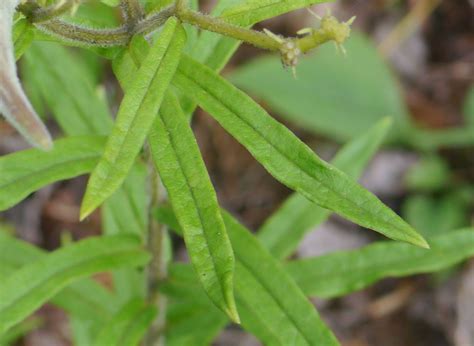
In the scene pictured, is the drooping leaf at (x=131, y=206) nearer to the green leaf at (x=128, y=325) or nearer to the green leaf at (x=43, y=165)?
the green leaf at (x=128, y=325)

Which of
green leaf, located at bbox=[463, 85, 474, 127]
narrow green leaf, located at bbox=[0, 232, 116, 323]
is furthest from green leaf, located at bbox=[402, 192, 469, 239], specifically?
narrow green leaf, located at bbox=[0, 232, 116, 323]

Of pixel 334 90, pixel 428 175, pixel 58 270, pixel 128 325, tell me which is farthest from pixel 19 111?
pixel 334 90

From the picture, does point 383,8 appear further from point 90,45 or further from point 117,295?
point 90,45

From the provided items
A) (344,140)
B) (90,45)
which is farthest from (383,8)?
(90,45)

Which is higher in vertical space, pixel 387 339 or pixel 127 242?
pixel 127 242

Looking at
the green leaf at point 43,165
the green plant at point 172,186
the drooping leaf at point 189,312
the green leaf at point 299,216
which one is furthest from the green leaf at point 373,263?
the green leaf at point 43,165

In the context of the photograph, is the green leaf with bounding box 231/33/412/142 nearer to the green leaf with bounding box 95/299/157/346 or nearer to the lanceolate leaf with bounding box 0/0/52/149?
the green leaf with bounding box 95/299/157/346
